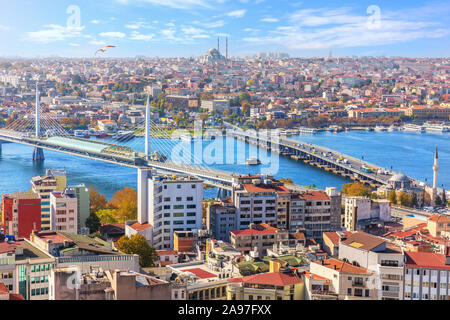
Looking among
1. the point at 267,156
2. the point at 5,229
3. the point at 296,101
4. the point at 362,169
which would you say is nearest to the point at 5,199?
the point at 5,229

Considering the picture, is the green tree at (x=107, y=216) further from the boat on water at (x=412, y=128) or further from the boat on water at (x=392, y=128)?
the boat on water at (x=412, y=128)

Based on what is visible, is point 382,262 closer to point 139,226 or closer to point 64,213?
point 139,226

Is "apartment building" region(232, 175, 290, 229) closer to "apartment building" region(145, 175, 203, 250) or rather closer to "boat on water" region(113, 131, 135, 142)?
"apartment building" region(145, 175, 203, 250)

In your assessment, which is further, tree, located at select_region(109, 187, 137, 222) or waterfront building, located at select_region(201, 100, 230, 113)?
waterfront building, located at select_region(201, 100, 230, 113)

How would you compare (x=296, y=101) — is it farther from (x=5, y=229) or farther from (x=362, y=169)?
(x=5, y=229)

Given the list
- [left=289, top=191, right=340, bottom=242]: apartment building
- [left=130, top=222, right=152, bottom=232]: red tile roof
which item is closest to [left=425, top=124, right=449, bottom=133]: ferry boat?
[left=289, top=191, right=340, bottom=242]: apartment building

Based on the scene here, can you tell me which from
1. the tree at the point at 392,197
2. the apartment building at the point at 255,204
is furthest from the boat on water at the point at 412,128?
the apartment building at the point at 255,204
